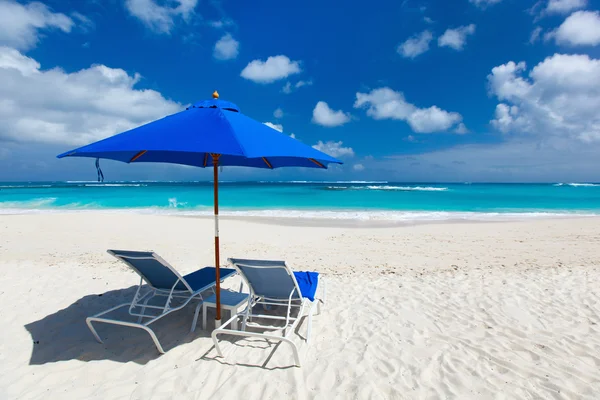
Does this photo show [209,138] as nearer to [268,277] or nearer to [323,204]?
[268,277]

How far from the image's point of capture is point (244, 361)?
10.0ft

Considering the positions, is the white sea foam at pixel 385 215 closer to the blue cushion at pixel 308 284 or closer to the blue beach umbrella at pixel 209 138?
the blue cushion at pixel 308 284

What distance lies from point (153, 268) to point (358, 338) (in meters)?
2.42

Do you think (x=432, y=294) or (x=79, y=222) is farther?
(x=79, y=222)

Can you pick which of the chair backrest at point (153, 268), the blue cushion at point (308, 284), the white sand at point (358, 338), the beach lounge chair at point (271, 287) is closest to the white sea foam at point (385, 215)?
the white sand at point (358, 338)

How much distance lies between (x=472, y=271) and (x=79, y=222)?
1434cm

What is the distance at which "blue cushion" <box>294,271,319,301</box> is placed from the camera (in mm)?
3732

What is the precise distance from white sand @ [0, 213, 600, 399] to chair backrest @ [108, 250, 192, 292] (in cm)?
53

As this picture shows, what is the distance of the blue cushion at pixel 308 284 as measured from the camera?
3.73m

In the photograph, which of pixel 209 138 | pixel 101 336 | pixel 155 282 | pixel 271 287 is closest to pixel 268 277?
pixel 271 287

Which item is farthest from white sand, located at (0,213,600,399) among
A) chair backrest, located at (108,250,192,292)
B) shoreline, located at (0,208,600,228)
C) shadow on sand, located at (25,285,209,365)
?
shoreline, located at (0,208,600,228)

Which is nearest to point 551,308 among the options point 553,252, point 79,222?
point 553,252

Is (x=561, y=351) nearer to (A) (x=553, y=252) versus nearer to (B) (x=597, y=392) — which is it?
(B) (x=597, y=392)

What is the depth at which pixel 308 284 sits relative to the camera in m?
4.10
